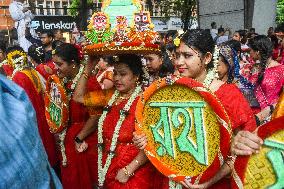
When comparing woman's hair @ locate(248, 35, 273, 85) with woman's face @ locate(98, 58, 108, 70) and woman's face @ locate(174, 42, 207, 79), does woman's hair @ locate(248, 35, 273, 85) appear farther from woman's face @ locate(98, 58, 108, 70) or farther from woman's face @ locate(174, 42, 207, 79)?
woman's face @ locate(174, 42, 207, 79)

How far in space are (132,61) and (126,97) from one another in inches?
11.7

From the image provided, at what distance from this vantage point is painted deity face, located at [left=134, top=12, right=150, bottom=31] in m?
3.63

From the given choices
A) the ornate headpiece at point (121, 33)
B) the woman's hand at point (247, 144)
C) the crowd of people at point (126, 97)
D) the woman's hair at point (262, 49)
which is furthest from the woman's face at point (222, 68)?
the woman's hand at point (247, 144)

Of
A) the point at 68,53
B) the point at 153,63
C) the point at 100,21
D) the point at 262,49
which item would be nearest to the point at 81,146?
the point at 68,53

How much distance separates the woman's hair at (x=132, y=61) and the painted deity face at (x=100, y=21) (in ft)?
0.92

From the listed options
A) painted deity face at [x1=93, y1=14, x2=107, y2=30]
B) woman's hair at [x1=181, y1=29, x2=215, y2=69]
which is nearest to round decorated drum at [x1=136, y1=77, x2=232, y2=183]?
woman's hair at [x1=181, y1=29, x2=215, y2=69]

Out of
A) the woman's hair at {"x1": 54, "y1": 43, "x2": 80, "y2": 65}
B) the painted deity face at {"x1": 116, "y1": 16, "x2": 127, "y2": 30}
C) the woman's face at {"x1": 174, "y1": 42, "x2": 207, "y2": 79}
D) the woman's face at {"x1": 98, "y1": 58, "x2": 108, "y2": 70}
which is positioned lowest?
the woman's face at {"x1": 98, "y1": 58, "x2": 108, "y2": 70}

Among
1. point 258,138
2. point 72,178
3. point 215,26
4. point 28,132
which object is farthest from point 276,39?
point 28,132

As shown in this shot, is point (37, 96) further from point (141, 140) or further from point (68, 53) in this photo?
point (141, 140)

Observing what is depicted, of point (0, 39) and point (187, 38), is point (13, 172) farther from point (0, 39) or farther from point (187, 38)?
point (0, 39)

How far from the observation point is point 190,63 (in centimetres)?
315

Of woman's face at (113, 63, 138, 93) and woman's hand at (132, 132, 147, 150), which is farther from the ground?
woman's face at (113, 63, 138, 93)

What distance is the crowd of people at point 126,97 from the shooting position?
9.89 feet

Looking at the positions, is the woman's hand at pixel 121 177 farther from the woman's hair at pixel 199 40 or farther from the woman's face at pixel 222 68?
the woman's face at pixel 222 68
